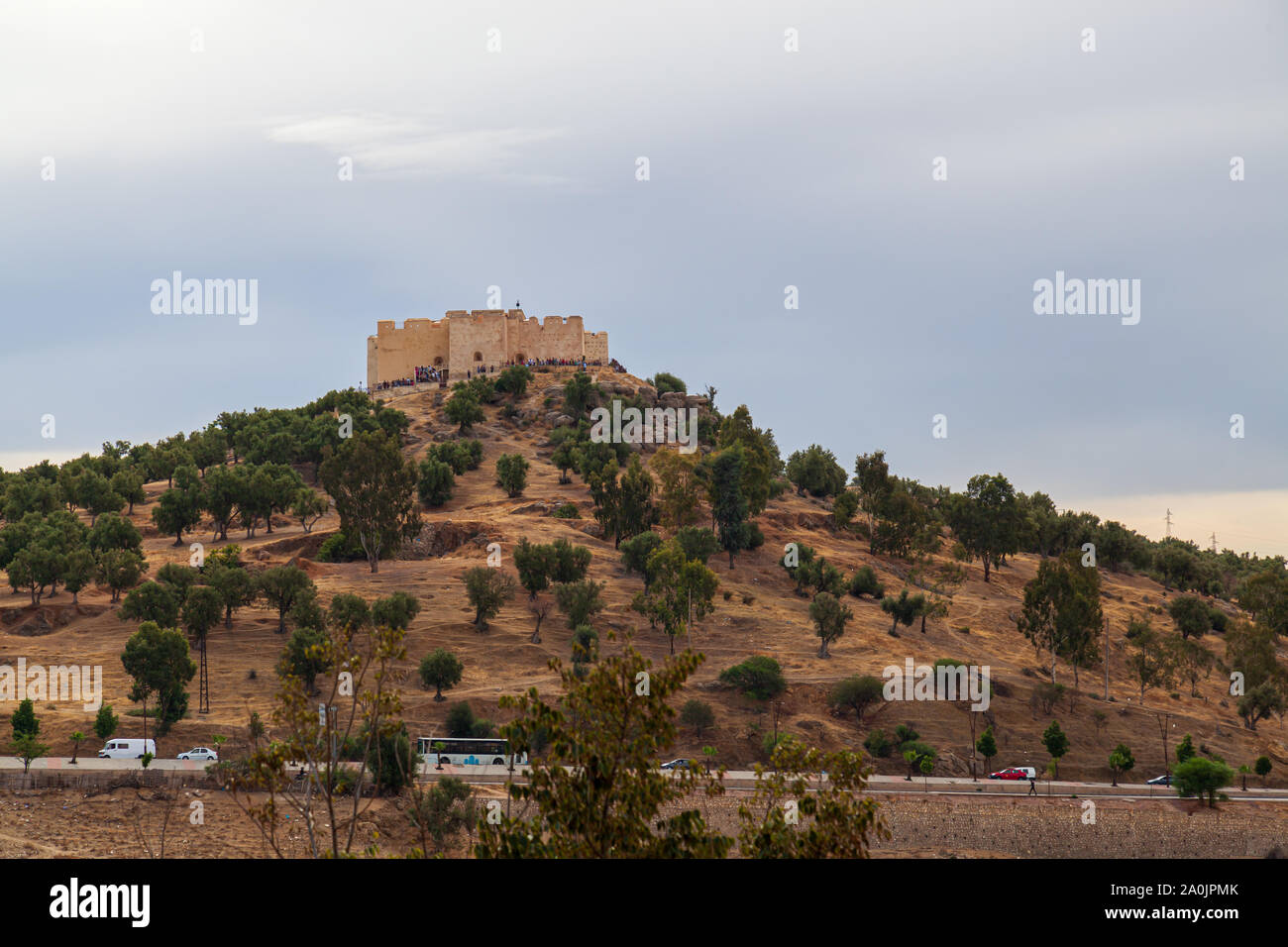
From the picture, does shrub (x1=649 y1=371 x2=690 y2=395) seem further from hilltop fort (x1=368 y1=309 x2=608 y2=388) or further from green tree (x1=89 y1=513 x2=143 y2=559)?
green tree (x1=89 y1=513 x2=143 y2=559)

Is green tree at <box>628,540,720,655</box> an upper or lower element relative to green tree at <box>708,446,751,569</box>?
lower

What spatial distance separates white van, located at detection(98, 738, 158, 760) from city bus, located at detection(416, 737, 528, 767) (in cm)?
1070

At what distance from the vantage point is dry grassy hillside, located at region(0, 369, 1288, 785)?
57.7m

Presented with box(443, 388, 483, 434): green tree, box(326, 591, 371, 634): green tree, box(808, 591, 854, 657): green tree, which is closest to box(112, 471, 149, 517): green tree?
box(443, 388, 483, 434): green tree

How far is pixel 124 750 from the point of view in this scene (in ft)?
160

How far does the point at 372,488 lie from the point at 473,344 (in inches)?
2115

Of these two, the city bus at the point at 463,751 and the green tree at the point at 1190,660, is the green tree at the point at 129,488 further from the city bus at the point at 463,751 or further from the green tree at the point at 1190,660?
the green tree at the point at 1190,660

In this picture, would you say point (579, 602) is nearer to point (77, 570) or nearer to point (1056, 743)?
point (1056, 743)

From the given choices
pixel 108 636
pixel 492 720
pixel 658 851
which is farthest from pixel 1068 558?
pixel 658 851

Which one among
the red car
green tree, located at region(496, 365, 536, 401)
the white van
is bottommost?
the red car

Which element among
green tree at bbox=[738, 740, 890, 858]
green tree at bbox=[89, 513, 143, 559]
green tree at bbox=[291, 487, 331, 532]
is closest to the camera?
green tree at bbox=[738, 740, 890, 858]

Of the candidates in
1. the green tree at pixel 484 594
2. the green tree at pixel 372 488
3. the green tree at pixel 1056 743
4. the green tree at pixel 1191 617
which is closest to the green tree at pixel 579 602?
the green tree at pixel 484 594

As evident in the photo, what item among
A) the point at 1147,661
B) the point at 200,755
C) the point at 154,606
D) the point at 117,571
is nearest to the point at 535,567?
the point at 154,606

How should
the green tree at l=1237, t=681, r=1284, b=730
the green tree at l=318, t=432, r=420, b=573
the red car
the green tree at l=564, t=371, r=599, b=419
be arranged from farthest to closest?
the green tree at l=564, t=371, r=599, b=419
the green tree at l=318, t=432, r=420, b=573
the green tree at l=1237, t=681, r=1284, b=730
the red car
